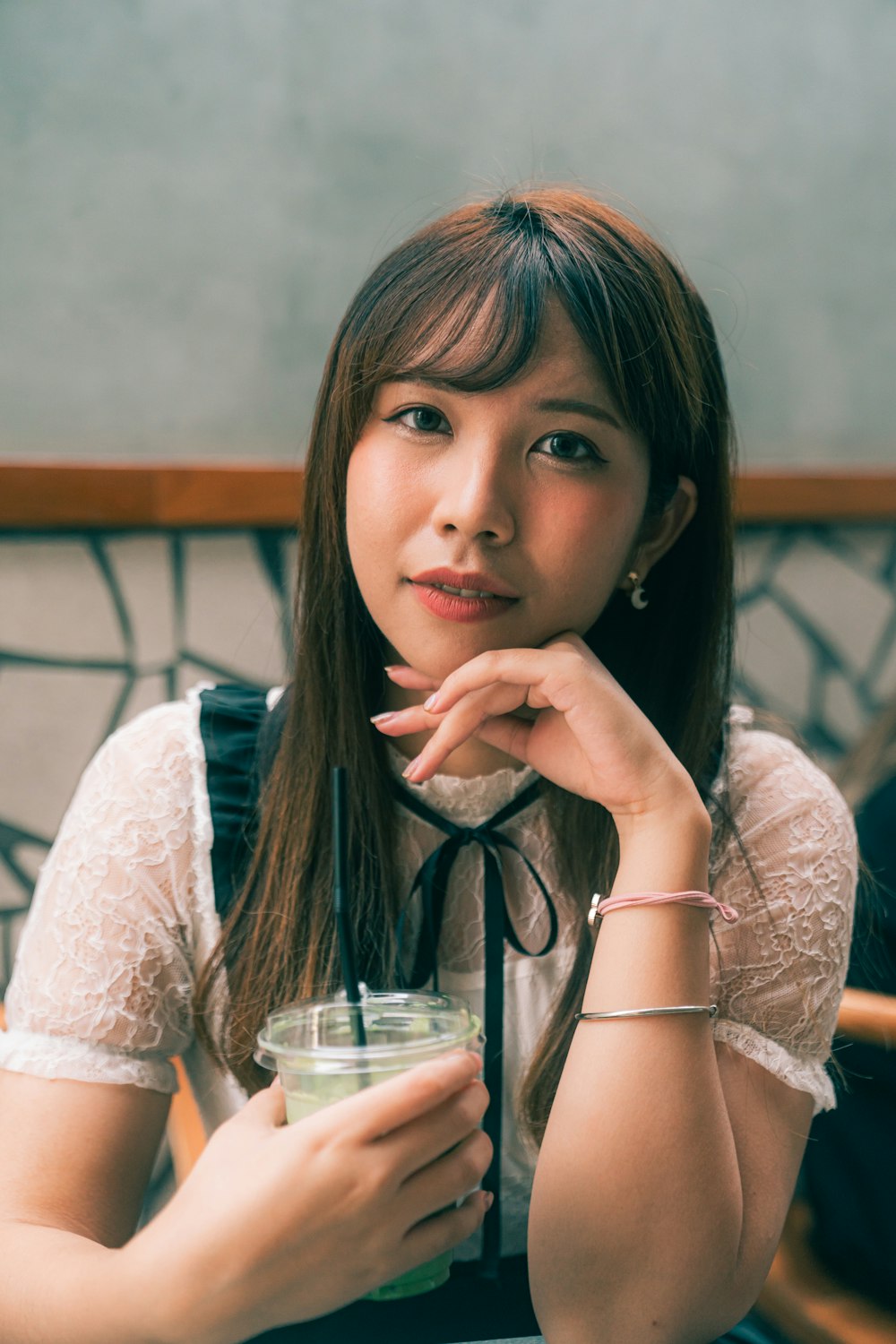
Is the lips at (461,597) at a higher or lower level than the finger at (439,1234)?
higher

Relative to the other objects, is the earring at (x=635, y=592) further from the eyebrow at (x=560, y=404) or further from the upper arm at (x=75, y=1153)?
the upper arm at (x=75, y=1153)

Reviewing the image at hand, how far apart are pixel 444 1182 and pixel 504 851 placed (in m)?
0.61

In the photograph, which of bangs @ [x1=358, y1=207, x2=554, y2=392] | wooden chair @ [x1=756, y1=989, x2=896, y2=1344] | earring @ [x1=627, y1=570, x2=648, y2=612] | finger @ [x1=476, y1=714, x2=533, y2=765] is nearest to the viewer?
bangs @ [x1=358, y1=207, x2=554, y2=392]

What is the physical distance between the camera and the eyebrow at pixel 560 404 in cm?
111

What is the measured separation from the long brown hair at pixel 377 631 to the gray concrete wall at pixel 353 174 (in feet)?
4.22

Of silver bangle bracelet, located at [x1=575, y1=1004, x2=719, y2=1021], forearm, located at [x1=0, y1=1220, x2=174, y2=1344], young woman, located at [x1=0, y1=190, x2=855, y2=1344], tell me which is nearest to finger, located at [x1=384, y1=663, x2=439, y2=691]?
young woman, located at [x1=0, y1=190, x2=855, y2=1344]

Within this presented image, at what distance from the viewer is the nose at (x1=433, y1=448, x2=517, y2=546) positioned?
1.08 m

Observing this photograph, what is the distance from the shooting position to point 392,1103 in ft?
2.31

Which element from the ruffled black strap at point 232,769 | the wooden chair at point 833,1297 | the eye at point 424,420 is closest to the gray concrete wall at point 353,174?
the ruffled black strap at point 232,769

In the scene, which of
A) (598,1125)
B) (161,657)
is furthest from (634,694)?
(161,657)

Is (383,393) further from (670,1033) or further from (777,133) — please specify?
(777,133)

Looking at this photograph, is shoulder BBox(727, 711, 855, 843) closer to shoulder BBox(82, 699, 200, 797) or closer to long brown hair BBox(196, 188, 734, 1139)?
long brown hair BBox(196, 188, 734, 1139)

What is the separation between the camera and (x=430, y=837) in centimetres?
134

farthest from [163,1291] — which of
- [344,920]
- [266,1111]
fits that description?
[344,920]
